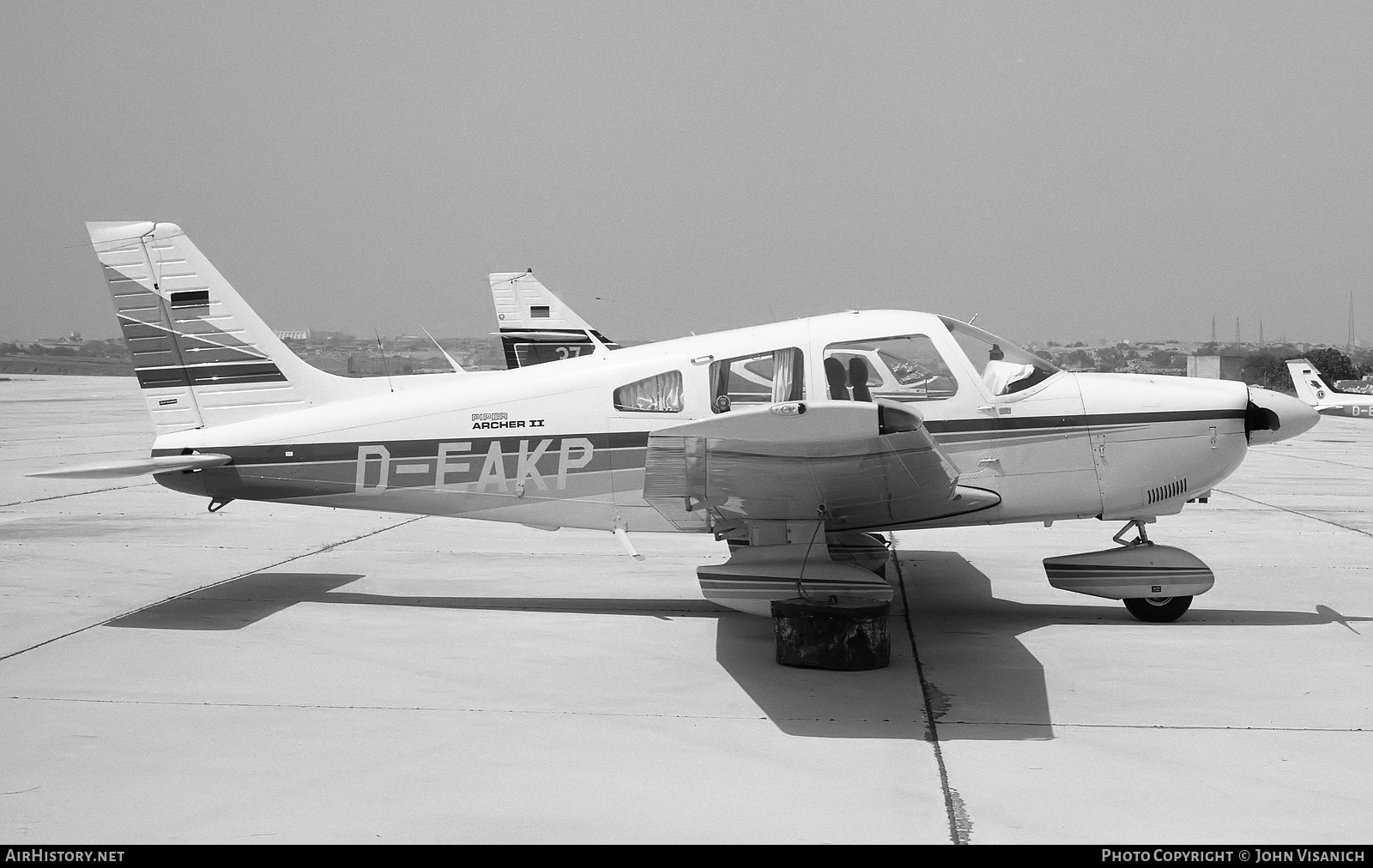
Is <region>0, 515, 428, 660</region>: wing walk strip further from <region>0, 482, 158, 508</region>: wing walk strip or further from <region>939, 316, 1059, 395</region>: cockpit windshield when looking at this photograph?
<region>0, 482, 158, 508</region>: wing walk strip

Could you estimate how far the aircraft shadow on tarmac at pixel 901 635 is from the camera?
17.4 feet

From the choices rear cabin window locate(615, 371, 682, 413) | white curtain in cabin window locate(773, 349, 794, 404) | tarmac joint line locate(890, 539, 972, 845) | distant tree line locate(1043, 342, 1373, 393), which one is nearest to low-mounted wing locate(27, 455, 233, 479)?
rear cabin window locate(615, 371, 682, 413)

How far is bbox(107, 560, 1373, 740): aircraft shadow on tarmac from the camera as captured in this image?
208 inches

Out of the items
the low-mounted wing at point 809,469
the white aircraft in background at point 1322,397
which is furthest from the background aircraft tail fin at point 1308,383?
the low-mounted wing at point 809,469

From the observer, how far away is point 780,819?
404 cm

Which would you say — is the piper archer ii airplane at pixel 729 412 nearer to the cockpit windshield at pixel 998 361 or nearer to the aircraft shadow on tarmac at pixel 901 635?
the cockpit windshield at pixel 998 361

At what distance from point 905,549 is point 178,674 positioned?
6505 millimetres

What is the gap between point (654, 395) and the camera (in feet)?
23.6

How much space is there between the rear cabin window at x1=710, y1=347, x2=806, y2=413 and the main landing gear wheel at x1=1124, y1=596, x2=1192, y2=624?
2.75m

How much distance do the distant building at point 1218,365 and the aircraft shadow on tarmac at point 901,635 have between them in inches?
1710

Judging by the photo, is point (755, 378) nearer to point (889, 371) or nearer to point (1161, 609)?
point (889, 371)

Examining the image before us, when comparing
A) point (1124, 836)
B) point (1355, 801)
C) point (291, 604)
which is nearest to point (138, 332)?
point (291, 604)

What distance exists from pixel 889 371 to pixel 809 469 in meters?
1.51

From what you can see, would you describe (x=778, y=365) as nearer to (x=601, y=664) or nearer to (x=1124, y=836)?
(x=601, y=664)
